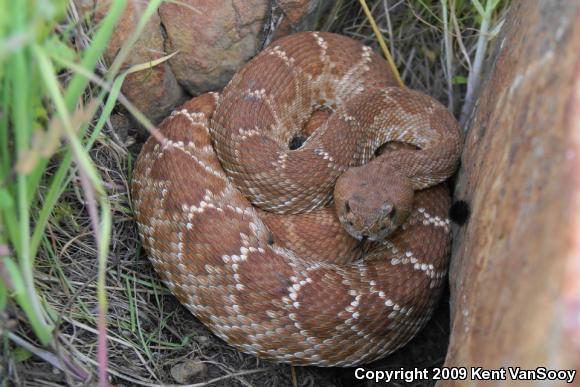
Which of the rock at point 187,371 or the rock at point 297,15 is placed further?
the rock at point 297,15

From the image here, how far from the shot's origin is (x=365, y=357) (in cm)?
375

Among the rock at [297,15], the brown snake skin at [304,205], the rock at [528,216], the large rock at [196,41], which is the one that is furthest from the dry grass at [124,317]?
the rock at [528,216]

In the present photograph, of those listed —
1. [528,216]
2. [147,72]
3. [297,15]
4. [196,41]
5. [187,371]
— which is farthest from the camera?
[297,15]

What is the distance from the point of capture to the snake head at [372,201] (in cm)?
382

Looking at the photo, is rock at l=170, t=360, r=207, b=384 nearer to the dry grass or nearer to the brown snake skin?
the dry grass

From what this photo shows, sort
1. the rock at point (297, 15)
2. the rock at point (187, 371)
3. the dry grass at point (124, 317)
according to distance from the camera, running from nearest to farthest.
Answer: the dry grass at point (124, 317)
the rock at point (187, 371)
the rock at point (297, 15)

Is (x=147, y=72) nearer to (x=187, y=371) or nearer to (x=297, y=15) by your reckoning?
(x=297, y=15)

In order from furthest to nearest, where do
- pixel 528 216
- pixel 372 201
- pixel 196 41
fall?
1. pixel 196 41
2. pixel 372 201
3. pixel 528 216

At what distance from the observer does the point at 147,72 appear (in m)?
3.98

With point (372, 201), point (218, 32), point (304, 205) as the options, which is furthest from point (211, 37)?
point (372, 201)

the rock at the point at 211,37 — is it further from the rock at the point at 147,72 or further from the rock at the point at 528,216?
the rock at the point at 528,216

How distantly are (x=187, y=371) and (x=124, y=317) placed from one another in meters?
0.46

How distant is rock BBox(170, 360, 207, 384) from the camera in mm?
3471

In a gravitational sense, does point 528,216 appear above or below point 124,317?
above
